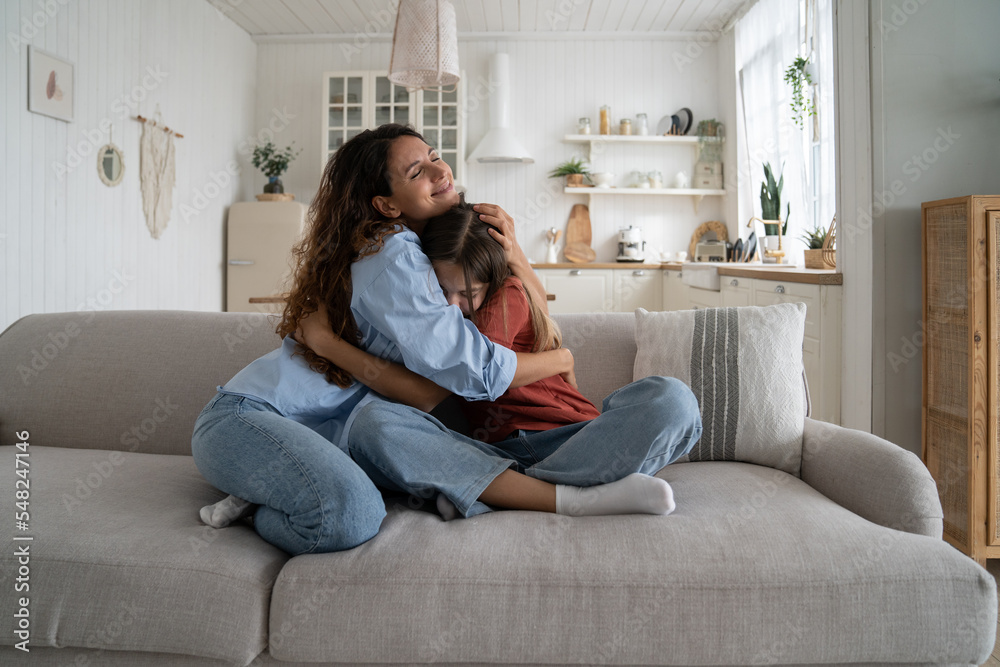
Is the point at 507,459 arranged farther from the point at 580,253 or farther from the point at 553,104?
the point at 553,104

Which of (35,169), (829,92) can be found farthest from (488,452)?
(829,92)

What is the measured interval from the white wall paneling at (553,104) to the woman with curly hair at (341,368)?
14.7 ft

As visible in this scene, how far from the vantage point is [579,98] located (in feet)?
19.8

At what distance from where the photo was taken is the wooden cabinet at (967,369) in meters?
2.11

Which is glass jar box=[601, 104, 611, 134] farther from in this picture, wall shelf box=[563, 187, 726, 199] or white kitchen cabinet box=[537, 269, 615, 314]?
white kitchen cabinet box=[537, 269, 615, 314]

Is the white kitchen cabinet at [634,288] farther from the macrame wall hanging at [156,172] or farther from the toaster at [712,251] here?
the macrame wall hanging at [156,172]

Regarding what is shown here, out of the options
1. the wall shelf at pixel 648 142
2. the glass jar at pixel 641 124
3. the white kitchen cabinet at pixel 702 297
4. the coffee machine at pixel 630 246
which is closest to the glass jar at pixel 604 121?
the wall shelf at pixel 648 142

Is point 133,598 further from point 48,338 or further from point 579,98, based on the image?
point 579,98

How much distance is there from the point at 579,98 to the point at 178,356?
487 cm

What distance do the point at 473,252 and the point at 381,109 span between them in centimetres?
470

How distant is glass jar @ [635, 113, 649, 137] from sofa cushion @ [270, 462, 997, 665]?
513 centimetres

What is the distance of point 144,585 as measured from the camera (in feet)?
3.70

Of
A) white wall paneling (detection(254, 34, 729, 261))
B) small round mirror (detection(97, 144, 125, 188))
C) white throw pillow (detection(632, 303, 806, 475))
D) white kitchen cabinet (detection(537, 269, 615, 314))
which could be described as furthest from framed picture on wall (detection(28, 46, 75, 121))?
white throw pillow (detection(632, 303, 806, 475))

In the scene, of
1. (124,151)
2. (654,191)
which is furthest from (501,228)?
(654,191)
